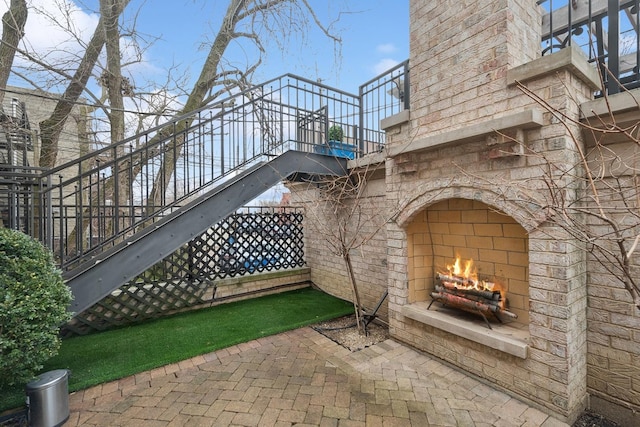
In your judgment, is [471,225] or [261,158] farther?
[261,158]

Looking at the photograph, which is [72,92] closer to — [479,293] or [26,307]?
[26,307]

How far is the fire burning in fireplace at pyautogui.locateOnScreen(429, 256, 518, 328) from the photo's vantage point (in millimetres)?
3242

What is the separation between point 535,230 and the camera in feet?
8.63

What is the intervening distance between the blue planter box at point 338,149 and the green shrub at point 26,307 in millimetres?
4088

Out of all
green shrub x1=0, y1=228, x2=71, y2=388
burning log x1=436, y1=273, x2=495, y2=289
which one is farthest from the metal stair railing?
burning log x1=436, y1=273, x2=495, y2=289

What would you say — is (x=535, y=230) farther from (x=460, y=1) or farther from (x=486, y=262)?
(x=460, y=1)

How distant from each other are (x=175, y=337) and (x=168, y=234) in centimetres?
172

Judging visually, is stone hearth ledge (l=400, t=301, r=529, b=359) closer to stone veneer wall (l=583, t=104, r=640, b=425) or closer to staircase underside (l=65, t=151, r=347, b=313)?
stone veneer wall (l=583, t=104, r=640, b=425)

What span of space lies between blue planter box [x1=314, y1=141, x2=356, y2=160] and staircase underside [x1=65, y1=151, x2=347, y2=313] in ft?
2.28

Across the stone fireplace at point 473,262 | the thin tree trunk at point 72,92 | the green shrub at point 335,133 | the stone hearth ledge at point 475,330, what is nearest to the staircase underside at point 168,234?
the green shrub at point 335,133

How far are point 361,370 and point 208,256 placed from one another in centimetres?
370

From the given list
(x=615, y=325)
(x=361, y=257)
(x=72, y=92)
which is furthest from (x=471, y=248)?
(x=72, y=92)

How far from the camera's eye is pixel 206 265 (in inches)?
222

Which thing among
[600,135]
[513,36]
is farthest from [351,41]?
[600,135]
